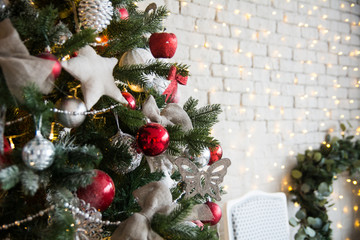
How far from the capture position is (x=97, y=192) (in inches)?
23.4

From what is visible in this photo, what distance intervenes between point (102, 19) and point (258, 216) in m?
1.40

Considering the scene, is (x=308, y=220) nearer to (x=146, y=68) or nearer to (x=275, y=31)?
(x=275, y=31)

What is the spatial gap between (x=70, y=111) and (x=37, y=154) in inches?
4.8

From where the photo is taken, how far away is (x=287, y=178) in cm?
234

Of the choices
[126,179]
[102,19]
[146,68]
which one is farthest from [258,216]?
[102,19]

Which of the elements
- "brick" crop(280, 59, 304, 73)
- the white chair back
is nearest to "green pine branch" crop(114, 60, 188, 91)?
the white chair back

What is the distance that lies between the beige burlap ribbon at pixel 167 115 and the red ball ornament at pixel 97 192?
22 cm

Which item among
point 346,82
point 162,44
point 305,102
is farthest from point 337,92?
point 162,44

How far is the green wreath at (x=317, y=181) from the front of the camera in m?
2.22

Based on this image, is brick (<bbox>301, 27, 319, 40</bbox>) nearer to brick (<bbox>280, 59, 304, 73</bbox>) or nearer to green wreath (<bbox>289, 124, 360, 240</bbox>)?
brick (<bbox>280, 59, 304, 73</bbox>)

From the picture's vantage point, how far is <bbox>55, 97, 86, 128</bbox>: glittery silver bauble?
576 millimetres

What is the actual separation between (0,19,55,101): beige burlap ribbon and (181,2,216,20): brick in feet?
4.94

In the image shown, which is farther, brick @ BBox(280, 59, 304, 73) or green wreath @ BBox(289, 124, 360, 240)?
brick @ BBox(280, 59, 304, 73)

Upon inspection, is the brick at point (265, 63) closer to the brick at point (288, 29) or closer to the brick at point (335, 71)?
the brick at point (288, 29)
